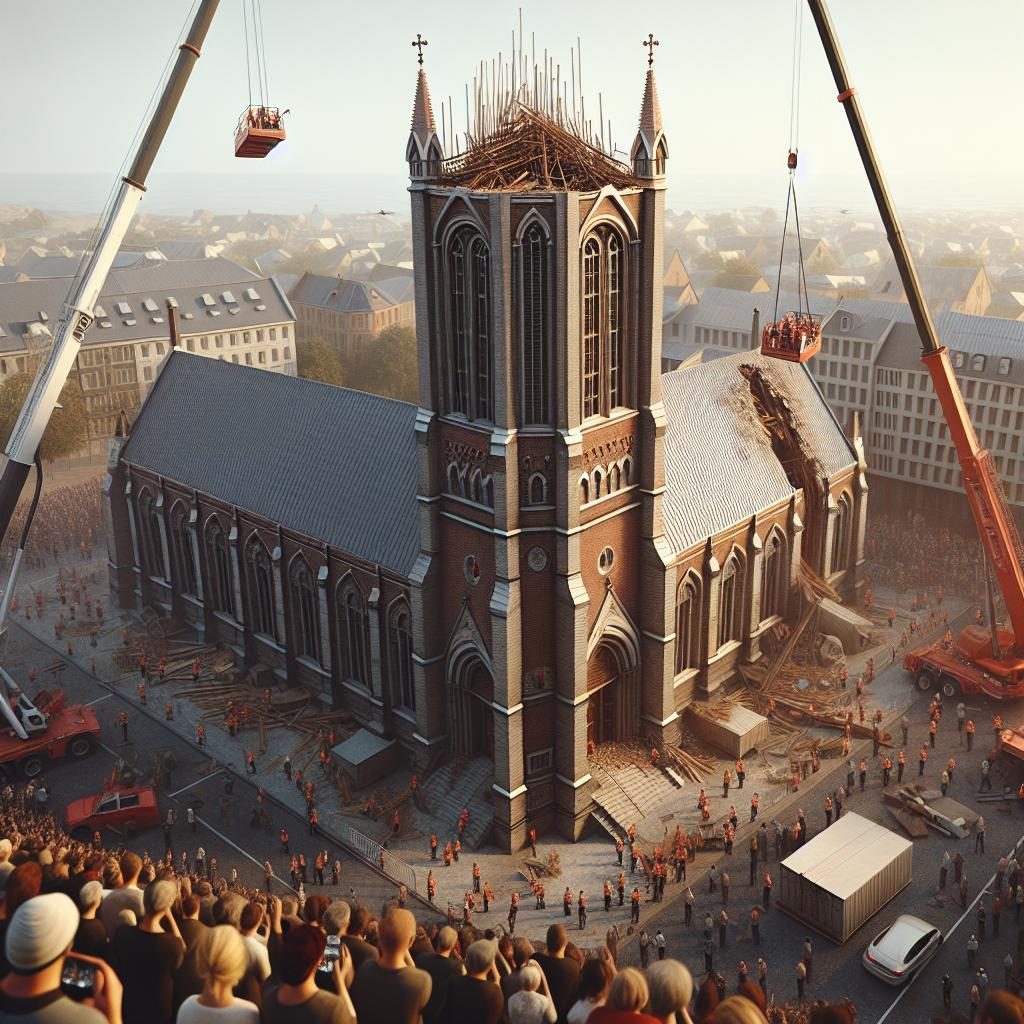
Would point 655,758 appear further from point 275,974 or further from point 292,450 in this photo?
point 275,974

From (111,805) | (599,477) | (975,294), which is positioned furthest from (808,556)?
(975,294)

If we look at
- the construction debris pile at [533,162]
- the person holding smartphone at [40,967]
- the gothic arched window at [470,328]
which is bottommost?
the person holding smartphone at [40,967]

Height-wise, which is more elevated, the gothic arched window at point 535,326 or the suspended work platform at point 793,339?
the gothic arched window at point 535,326

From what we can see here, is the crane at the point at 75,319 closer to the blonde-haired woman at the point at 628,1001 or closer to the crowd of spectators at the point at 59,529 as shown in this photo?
the crowd of spectators at the point at 59,529

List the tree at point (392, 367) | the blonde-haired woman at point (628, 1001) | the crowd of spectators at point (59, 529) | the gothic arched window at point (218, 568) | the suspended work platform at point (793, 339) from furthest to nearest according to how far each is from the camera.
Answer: the tree at point (392, 367) → the crowd of spectators at point (59, 529) → the gothic arched window at point (218, 568) → the suspended work platform at point (793, 339) → the blonde-haired woman at point (628, 1001)

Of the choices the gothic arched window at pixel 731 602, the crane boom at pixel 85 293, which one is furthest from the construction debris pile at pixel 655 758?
the crane boom at pixel 85 293

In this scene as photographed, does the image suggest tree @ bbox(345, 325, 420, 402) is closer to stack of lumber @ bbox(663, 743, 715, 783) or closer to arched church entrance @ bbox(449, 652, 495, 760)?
arched church entrance @ bbox(449, 652, 495, 760)

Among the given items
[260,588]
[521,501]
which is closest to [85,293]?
[260,588]
